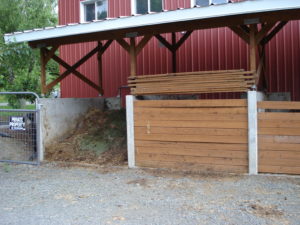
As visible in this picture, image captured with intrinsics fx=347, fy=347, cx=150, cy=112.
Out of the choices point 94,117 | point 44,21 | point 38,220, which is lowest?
point 38,220

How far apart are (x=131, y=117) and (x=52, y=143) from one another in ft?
8.76

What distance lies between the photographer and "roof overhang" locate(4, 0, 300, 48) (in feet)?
20.3

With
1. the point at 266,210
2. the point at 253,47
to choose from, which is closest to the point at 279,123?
the point at 253,47

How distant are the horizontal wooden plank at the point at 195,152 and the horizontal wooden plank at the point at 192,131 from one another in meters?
0.35

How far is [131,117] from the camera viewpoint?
7.59 m

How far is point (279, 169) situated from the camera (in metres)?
6.40

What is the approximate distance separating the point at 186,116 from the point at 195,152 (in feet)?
2.47

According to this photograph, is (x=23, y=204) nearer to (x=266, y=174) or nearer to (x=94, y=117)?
(x=266, y=174)

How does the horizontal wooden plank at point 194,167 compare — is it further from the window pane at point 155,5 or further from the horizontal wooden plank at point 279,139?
the window pane at point 155,5

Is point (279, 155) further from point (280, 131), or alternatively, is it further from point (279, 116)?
point (279, 116)

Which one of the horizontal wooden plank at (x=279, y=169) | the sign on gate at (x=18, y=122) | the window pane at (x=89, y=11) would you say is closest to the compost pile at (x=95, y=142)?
the sign on gate at (x=18, y=122)

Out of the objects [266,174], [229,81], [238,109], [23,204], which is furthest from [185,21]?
[23,204]

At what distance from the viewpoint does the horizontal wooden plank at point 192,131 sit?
6672mm

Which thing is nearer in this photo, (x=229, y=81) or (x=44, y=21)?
(x=229, y=81)
